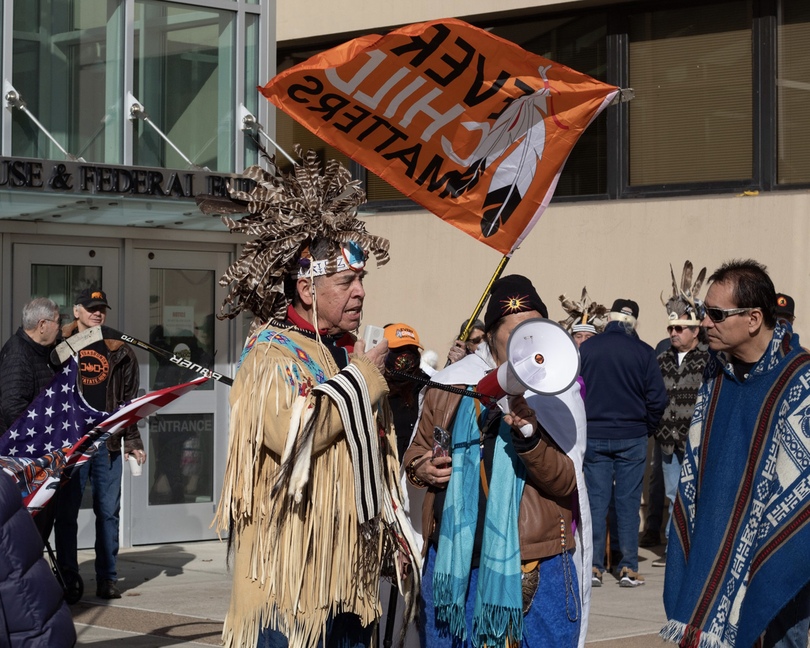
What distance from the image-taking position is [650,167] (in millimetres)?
13250

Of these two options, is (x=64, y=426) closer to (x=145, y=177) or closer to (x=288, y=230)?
(x=288, y=230)

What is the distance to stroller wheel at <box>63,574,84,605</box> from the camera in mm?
9227

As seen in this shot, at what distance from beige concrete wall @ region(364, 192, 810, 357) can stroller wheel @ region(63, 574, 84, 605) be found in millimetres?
5673

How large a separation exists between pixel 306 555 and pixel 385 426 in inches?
22.8

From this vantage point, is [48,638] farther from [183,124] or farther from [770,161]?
[770,161]

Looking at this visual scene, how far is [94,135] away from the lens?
37.8ft

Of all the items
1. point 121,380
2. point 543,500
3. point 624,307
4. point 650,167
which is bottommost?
point 543,500

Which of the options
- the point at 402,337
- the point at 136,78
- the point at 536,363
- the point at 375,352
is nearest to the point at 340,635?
the point at 375,352

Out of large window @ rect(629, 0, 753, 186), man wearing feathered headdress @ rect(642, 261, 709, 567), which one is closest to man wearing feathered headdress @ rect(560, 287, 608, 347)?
man wearing feathered headdress @ rect(642, 261, 709, 567)

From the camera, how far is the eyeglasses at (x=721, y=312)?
15.7ft

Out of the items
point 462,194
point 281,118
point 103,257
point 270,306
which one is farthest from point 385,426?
point 281,118

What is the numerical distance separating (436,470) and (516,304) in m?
0.68

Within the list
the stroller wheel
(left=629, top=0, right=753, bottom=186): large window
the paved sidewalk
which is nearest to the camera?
the paved sidewalk

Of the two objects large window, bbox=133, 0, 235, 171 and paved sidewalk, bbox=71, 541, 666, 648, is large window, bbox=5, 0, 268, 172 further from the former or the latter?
paved sidewalk, bbox=71, 541, 666, 648
